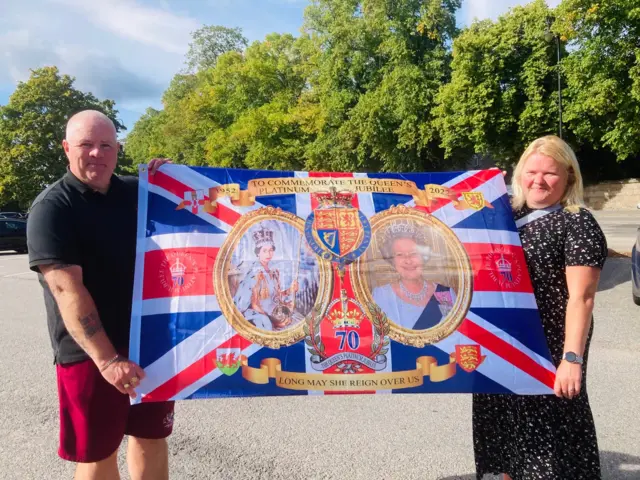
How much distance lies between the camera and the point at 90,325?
2.04 m

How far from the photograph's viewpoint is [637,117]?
59.4ft

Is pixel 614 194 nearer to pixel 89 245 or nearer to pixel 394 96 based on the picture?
pixel 394 96

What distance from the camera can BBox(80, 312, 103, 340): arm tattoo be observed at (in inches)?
79.7

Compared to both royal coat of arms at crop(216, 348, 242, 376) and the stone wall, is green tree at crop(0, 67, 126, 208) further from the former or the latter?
royal coat of arms at crop(216, 348, 242, 376)

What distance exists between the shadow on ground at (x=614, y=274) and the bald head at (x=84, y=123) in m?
7.57

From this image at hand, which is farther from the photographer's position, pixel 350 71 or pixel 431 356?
pixel 350 71

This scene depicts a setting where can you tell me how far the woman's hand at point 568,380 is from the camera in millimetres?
2107

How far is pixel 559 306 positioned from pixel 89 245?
2.21m

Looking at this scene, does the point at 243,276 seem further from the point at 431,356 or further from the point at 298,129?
the point at 298,129

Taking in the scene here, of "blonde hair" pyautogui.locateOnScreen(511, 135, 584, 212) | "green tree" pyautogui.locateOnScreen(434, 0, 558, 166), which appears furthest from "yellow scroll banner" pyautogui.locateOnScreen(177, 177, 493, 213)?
"green tree" pyautogui.locateOnScreen(434, 0, 558, 166)

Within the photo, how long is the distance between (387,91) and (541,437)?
2722cm

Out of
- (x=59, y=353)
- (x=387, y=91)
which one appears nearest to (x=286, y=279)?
(x=59, y=353)

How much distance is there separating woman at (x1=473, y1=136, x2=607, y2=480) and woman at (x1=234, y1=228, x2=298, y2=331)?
121 cm

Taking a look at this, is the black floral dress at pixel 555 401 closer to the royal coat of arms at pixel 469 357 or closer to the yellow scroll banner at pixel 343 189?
the royal coat of arms at pixel 469 357
